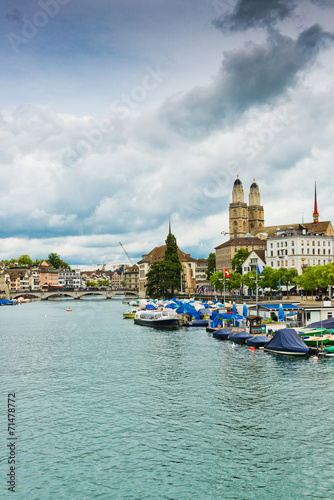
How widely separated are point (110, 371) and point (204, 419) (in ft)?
57.1

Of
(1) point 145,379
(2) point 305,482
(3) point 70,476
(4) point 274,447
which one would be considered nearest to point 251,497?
(2) point 305,482

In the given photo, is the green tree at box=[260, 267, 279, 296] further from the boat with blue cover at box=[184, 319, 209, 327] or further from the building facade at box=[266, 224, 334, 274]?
the boat with blue cover at box=[184, 319, 209, 327]

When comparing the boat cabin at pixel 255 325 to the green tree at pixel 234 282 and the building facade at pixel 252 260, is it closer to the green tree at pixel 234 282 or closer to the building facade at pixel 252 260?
the green tree at pixel 234 282

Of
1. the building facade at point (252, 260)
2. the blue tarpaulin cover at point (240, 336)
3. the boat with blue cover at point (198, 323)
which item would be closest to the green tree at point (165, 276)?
the building facade at point (252, 260)

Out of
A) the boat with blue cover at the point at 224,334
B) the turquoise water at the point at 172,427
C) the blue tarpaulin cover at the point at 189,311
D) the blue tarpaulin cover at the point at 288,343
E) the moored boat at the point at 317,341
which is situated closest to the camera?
the turquoise water at the point at 172,427

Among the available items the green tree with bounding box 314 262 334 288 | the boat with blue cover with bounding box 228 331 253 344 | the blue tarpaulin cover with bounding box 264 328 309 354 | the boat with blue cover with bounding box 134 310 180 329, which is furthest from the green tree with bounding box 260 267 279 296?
the blue tarpaulin cover with bounding box 264 328 309 354

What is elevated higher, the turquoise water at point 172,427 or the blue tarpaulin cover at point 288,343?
the blue tarpaulin cover at point 288,343

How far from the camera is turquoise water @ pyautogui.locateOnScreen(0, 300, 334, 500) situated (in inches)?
848

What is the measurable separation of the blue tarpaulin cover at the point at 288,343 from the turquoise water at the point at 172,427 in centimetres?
138

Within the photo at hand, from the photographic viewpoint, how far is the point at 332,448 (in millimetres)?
24984

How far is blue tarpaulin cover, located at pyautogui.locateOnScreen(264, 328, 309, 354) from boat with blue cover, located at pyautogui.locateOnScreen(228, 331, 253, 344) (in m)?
8.31

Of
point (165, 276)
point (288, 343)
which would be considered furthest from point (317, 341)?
point (165, 276)

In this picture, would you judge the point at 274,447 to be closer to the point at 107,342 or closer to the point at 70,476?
the point at 70,476

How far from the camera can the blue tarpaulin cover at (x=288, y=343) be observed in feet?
161
